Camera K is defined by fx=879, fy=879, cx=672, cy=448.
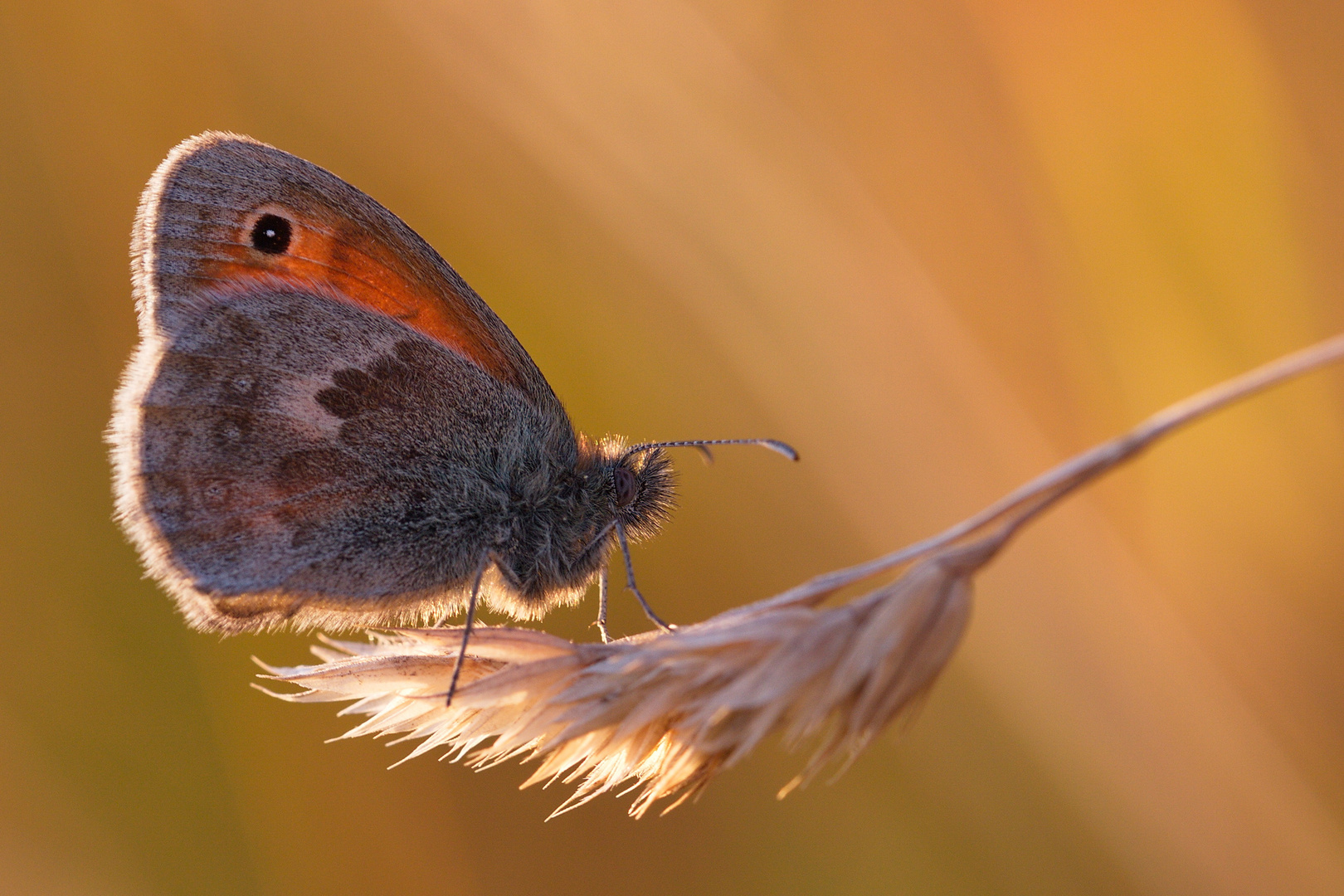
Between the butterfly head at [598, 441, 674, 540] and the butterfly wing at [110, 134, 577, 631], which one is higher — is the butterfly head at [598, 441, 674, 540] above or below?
below

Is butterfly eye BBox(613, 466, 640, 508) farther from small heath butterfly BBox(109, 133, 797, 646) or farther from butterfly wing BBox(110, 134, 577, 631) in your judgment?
butterfly wing BBox(110, 134, 577, 631)

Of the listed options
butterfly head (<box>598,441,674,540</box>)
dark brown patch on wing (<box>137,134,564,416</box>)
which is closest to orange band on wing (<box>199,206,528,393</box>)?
dark brown patch on wing (<box>137,134,564,416</box>)

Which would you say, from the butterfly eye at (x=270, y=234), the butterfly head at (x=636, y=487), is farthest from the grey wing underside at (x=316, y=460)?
the butterfly head at (x=636, y=487)

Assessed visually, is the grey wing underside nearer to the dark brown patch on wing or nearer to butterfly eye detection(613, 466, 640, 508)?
the dark brown patch on wing

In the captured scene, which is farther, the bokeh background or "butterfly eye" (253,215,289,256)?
"butterfly eye" (253,215,289,256)

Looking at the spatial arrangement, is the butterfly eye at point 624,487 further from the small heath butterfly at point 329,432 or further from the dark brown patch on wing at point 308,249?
the dark brown patch on wing at point 308,249

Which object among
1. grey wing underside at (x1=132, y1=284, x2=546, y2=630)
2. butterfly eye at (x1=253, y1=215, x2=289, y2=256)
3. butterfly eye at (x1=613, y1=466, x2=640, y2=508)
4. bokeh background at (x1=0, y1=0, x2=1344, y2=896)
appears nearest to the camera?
bokeh background at (x1=0, y1=0, x2=1344, y2=896)

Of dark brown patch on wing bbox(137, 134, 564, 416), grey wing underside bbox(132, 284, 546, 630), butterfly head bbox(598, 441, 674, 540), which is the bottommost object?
butterfly head bbox(598, 441, 674, 540)

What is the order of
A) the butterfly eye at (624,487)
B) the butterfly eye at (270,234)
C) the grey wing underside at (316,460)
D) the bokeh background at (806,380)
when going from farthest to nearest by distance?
the butterfly eye at (624,487)
the butterfly eye at (270,234)
the grey wing underside at (316,460)
the bokeh background at (806,380)

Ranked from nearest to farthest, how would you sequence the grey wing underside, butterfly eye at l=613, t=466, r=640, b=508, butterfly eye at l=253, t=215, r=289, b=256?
the grey wing underside, butterfly eye at l=253, t=215, r=289, b=256, butterfly eye at l=613, t=466, r=640, b=508
